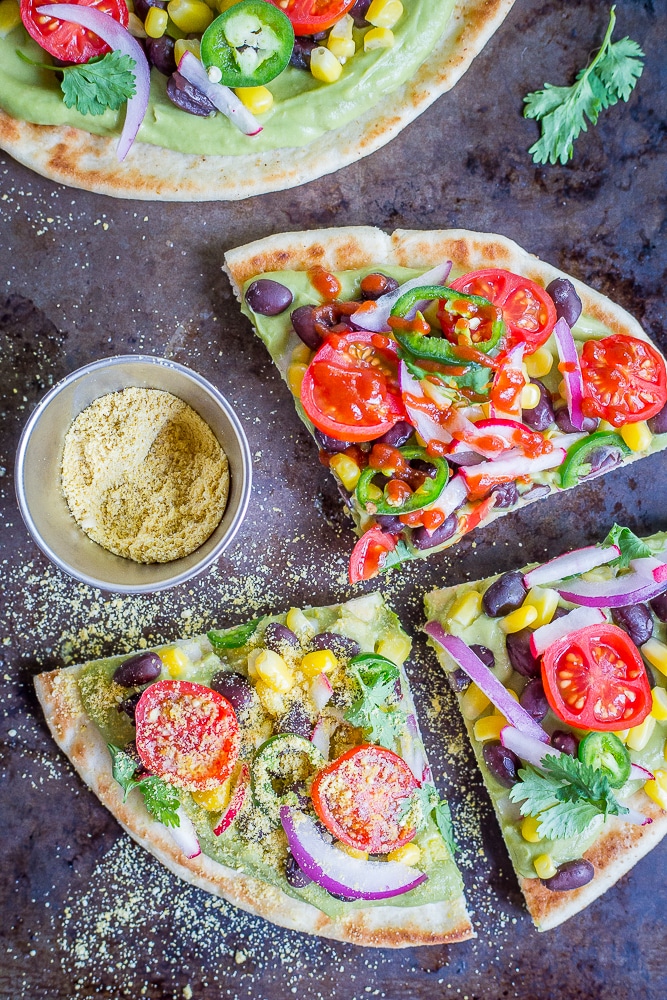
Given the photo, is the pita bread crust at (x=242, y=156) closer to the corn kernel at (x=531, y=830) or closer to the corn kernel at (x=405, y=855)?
the corn kernel at (x=405, y=855)

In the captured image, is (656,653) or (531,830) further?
(656,653)

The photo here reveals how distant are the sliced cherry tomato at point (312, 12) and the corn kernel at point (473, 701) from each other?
410cm

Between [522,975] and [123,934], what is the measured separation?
8.64 feet

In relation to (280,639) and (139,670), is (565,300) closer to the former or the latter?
(280,639)

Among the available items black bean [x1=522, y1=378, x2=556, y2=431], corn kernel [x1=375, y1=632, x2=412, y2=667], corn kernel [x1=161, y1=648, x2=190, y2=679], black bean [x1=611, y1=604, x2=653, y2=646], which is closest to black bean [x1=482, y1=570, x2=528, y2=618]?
corn kernel [x1=375, y1=632, x2=412, y2=667]

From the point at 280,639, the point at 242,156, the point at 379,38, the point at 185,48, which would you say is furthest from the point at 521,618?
the point at 185,48

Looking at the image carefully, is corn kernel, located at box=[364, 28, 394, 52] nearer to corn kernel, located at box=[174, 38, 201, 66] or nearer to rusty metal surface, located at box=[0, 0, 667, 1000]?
rusty metal surface, located at box=[0, 0, 667, 1000]

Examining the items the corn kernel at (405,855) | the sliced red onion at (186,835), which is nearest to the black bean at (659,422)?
the corn kernel at (405,855)

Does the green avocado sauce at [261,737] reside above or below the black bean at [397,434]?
below

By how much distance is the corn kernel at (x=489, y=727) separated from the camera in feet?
17.0

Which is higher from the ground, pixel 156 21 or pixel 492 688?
pixel 156 21

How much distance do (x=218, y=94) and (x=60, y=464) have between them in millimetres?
2347

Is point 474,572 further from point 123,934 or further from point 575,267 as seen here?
point 123,934

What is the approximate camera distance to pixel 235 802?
488 cm
